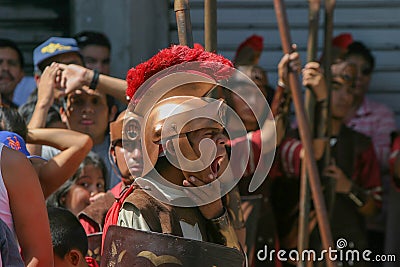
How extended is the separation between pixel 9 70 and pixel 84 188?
1459mm

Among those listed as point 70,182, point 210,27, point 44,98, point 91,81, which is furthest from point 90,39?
point 210,27

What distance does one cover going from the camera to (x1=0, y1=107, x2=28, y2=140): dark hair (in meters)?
4.59

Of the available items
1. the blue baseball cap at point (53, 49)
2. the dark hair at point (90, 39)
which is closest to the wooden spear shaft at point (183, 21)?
the blue baseball cap at point (53, 49)

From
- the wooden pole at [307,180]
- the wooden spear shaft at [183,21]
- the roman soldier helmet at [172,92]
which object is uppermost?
the wooden spear shaft at [183,21]

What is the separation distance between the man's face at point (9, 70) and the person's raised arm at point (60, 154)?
1612mm

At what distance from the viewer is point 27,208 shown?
375cm

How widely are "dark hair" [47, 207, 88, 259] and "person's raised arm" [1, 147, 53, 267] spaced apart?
0.45 m

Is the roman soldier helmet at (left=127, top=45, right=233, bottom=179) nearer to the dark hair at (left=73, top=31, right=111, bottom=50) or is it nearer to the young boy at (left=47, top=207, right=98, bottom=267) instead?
the young boy at (left=47, top=207, right=98, bottom=267)

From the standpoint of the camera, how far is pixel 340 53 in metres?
7.03

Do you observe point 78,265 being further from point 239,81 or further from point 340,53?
point 340,53

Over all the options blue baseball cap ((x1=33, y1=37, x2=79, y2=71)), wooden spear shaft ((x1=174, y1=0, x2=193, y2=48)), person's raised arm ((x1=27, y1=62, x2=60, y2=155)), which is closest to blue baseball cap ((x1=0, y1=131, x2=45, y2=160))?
wooden spear shaft ((x1=174, y1=0, x2=193, y2=48))

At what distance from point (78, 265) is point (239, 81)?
1234 mm

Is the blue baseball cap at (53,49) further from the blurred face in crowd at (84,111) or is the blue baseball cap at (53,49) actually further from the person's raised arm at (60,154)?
the person's raised arm at (60,154)

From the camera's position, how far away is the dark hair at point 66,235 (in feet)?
13.9
